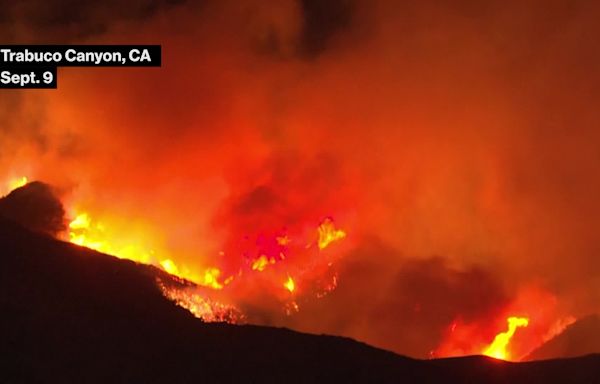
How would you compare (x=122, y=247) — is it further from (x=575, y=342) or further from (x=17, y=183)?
(x=575, y=342)

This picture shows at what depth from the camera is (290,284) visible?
54.1 m

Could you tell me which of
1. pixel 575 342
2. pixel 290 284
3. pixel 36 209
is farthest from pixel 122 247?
pixel 575 342

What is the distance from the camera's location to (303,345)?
3111 centimetres

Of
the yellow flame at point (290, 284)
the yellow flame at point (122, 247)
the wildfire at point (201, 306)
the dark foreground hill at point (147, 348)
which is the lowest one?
the dark foreground hill at point (147, 348)

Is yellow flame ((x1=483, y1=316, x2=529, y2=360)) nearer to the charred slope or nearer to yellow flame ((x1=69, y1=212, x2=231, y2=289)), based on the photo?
the charred slope

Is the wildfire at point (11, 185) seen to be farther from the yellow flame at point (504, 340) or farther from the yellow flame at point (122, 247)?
the yellow flame at point (504, 340)

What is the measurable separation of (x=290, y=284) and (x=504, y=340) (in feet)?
47.1

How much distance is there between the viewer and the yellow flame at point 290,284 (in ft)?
175

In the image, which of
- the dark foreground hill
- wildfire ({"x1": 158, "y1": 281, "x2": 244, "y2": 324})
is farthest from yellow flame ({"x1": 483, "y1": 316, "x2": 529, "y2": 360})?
the dark foreground hill

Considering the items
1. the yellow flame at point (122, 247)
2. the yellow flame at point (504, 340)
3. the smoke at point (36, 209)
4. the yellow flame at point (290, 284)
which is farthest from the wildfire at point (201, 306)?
the yellow flame at point (504, 340)

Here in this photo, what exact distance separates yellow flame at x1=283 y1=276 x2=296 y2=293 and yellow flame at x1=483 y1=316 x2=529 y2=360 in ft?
42.3

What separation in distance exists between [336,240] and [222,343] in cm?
3410

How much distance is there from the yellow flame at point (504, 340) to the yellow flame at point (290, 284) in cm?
1290

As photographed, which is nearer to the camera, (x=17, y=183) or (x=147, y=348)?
(x=147, y=348)
